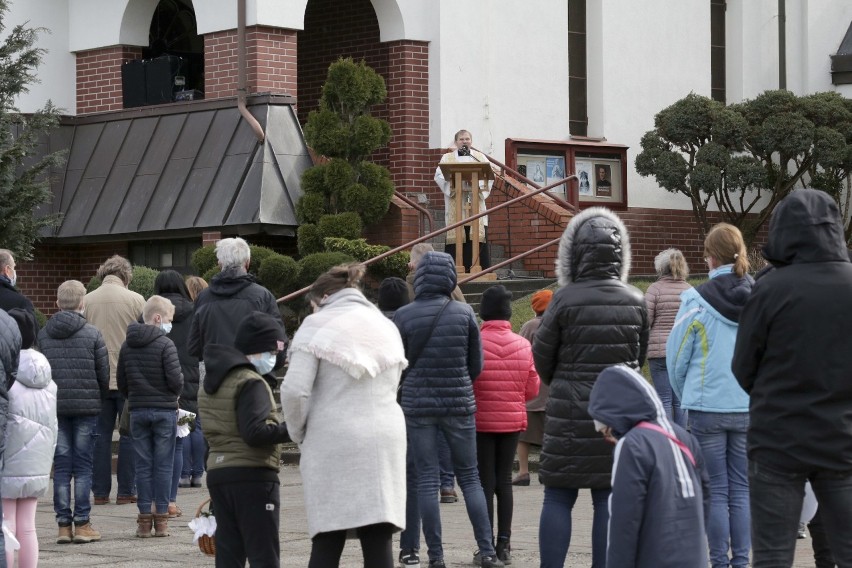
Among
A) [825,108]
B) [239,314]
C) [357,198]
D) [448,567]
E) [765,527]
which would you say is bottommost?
[448,567]

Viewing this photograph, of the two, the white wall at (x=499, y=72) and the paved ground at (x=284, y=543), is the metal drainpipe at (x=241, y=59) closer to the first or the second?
the white wall at (x=499, y=72)

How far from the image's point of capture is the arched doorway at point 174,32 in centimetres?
2275

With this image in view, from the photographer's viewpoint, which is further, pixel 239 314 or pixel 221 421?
pixel 239 314

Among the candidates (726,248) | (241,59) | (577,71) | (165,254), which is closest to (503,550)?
(726,248)

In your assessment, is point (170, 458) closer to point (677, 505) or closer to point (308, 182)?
point (677, 505)

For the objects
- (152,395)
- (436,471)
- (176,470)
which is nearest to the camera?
(436,471)

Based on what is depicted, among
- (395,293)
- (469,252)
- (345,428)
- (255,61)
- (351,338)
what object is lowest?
(345,428)

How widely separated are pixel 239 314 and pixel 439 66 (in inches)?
435

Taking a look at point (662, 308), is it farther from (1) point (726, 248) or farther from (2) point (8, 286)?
(2) point (8, 286)

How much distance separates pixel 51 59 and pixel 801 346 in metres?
17.0

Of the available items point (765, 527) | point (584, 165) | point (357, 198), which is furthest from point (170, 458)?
point (584, 165)

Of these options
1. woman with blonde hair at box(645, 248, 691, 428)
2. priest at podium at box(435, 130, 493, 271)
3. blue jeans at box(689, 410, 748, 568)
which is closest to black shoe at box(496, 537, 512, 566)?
blue jeans at box(689, 410, 748, 568)

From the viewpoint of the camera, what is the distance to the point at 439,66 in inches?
821

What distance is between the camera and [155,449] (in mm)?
11109
